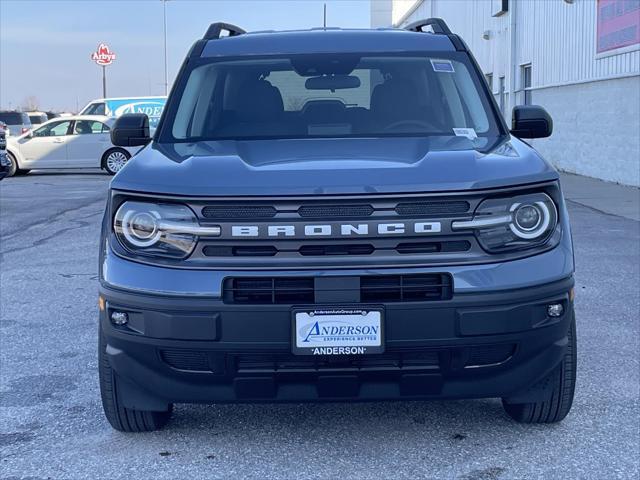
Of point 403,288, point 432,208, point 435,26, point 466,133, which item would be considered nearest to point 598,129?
point 435,26

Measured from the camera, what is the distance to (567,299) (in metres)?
3.48

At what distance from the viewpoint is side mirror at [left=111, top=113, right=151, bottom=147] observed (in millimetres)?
4777

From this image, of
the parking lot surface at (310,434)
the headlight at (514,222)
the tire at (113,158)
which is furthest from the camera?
the tire at (113,158)

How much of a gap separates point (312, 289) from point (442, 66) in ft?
6.55

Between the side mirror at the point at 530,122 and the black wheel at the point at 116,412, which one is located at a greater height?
the side mirror at the point at 530,122

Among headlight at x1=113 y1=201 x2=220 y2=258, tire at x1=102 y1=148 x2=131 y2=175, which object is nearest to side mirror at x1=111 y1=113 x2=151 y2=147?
headlight at x1=113 y1=201 x2=220 y2=258

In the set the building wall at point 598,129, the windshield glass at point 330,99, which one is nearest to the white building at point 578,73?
the building wall at point 598,129

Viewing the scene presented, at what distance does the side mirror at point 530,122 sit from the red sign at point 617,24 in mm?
12209

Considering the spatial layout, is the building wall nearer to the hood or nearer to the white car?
the white car

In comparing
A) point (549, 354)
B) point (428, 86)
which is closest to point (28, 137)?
point (428, 86)

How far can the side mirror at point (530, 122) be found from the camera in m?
4.68

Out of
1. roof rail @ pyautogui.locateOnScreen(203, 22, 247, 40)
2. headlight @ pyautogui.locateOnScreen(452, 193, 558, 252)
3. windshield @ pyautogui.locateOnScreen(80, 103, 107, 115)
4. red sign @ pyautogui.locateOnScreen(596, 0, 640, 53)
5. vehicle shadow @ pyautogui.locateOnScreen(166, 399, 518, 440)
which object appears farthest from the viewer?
windshield @ pyautogui.locateOnScreen(80, 103, 107, 115)

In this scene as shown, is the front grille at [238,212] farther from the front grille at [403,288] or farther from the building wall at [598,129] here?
the building wall at [598,129]

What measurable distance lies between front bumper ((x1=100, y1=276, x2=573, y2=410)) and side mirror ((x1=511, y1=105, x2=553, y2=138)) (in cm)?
141
